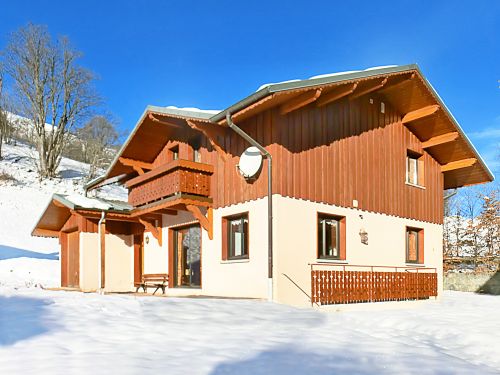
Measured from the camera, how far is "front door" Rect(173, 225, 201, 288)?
13031 mm

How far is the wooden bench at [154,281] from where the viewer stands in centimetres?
1399

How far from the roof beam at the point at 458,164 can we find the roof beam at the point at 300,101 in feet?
25.9

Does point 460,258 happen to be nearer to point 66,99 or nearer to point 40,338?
point 40,338

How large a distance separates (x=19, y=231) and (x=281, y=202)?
21115mm

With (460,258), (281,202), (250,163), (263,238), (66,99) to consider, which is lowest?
(460,258)

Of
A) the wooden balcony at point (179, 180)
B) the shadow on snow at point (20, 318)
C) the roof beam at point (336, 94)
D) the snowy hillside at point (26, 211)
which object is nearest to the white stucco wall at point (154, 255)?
the wooden balcony at point (179, 180)

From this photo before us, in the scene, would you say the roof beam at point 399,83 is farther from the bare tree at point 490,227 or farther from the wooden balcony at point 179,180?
the bare tree at point 490,227

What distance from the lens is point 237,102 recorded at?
999cm

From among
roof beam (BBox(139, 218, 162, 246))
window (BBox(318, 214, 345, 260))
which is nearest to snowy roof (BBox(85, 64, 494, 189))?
roof beam (BBox(139, 218, 162, 246))

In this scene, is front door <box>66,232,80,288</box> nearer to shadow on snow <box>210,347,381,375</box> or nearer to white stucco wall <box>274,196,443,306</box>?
white stucco wall <box>274,196,443,306</box>

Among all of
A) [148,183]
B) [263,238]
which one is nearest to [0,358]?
[263,238]

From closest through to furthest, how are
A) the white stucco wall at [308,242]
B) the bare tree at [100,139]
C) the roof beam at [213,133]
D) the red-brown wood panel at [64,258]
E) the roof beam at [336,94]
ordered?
the white stucco wall at [308,242]
the roof beam at [336,94]
the roof beam at [213,133]
the red-brown wood panel at [64,258]
the bare tree at [100,139]

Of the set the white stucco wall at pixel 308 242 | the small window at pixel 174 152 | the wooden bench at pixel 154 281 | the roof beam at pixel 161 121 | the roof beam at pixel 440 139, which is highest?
the roof beam at pixel 161 121

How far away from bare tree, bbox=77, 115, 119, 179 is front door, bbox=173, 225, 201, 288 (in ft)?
96.9
